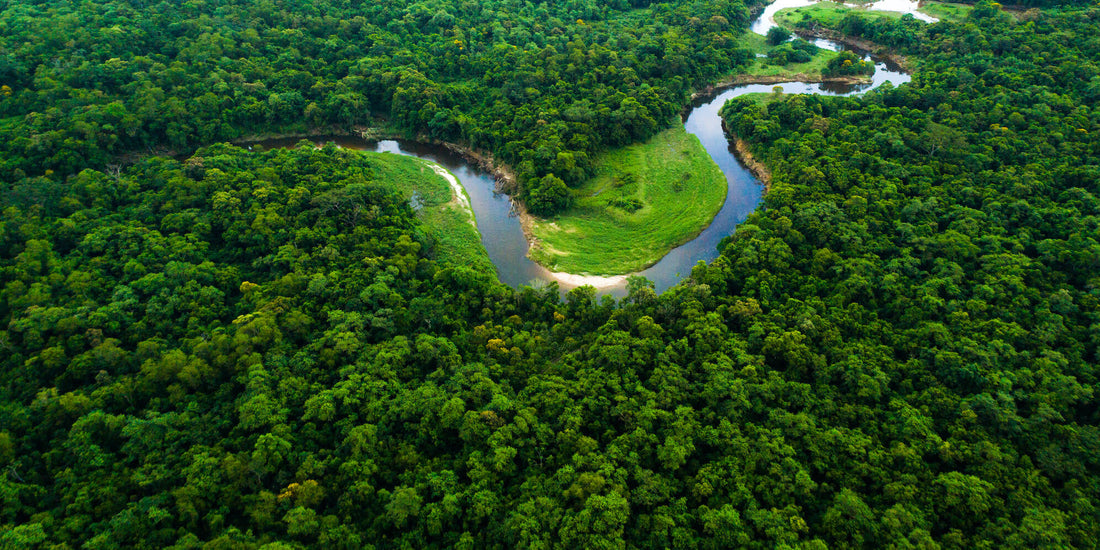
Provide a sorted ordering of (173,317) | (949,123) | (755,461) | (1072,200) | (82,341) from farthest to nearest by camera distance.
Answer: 1. (949,123)
2. (1072,200)
3. (173,317)
4. (82,341)
5. (755,461)

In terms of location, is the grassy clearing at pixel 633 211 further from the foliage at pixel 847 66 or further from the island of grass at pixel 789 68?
the foliage at pixel 847 66

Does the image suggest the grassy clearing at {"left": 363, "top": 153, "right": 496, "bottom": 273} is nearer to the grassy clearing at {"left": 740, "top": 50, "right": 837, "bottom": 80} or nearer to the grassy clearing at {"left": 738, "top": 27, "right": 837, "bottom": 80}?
the grassy clearing at {"left": 738, "top": 27, "right": 837, "bottom": 80}

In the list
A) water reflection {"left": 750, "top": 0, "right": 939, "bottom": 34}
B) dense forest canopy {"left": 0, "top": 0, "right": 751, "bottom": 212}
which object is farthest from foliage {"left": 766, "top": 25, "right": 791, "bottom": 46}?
dense forest canopy {"left": 0, "top": 0, "right": 751, "bottom": 212}

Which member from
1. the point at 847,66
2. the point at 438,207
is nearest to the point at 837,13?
the point at 847,66

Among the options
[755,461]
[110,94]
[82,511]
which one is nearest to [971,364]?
[755,461]

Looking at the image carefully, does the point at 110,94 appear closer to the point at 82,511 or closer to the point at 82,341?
the point at 82,341

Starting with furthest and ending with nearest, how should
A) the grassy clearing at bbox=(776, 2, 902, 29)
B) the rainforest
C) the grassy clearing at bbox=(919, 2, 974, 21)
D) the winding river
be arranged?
the grassy clearing at bbox=(776, 2, 902, 29) < the grassy clearing at bbox=(919, 2, 974, 21) < the winding river < the rainforest

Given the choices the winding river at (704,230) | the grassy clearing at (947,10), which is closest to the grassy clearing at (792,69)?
the winding river at (704,230)
